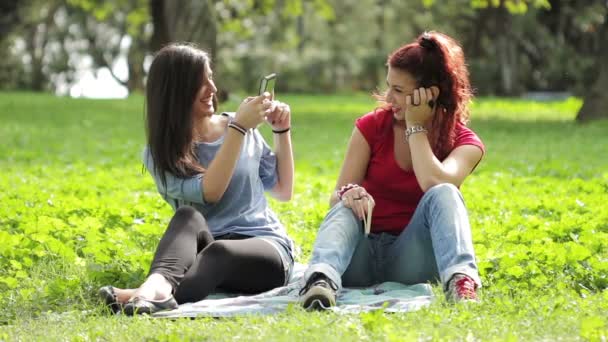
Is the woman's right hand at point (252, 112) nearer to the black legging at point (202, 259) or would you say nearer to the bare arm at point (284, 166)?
the bare arm at point (284, 166)

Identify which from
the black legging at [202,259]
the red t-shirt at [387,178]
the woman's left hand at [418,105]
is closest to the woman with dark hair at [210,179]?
the black legging at [202,259]

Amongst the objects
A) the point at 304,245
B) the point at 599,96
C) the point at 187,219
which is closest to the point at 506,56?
the point at 599,96

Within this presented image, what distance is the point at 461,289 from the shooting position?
459 cm

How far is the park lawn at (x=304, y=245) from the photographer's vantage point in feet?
13.9

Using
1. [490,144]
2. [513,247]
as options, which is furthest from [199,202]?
[490,144]

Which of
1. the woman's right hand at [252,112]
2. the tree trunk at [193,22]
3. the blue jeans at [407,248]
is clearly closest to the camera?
the blue jeans at [407,248]

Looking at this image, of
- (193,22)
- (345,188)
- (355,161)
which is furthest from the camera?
(193,22)

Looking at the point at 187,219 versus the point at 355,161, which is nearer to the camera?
the point at 187,219

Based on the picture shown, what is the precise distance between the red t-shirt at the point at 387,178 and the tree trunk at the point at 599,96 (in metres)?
14.0

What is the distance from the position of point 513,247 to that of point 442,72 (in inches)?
52.2

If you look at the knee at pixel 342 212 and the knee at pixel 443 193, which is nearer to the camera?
the knee at pixel 443 193

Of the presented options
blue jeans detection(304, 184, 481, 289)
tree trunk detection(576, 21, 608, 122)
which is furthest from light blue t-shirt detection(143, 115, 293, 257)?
tree trunk detection(576, 21, 608, 122)

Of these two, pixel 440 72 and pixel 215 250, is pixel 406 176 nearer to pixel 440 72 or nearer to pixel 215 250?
pixel 440 72

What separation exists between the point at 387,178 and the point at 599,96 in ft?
47.3
